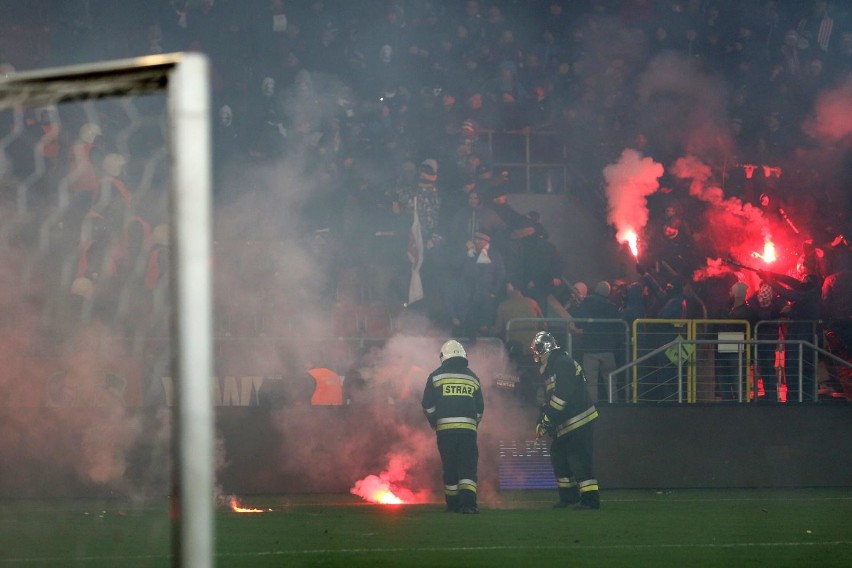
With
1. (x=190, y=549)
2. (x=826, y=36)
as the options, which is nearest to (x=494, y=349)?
(x=826, y=36)

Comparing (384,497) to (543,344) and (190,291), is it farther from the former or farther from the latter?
(190,291)

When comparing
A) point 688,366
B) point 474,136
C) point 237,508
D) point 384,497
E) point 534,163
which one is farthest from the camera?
point 534,163

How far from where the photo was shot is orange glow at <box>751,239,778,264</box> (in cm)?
1780

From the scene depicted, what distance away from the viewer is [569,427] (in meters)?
12.0

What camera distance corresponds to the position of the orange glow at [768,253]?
701 inches

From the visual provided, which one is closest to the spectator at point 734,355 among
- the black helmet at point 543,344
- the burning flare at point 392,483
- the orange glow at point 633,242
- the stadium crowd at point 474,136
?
the stadium crowd at point 474,136

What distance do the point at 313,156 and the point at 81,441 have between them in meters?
4.65

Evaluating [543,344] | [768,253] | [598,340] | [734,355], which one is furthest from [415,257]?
[768,253]

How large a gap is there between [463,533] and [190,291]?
6582 mm

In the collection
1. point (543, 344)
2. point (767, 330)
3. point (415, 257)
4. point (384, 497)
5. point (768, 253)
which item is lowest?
point (384, 497)

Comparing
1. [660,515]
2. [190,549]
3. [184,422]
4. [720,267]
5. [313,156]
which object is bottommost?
[660,515]

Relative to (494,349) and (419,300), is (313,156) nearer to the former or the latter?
(419,300)

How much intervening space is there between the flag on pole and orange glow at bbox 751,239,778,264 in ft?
16.9

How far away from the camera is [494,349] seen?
14.2 meters
